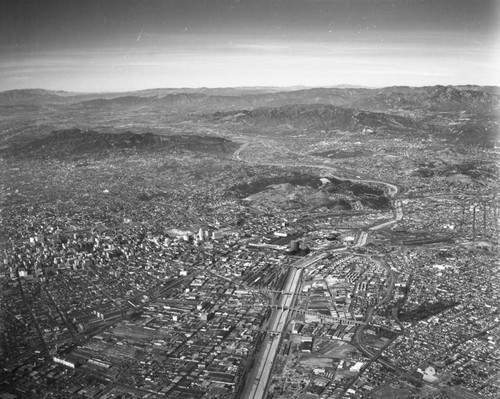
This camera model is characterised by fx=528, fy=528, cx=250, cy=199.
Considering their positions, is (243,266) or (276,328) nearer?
(276,328)

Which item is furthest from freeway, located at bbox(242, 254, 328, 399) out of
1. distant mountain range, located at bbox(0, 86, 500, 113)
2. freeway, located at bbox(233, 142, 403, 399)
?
distant mountain range, located at bbox(0, 86, 500, 113)

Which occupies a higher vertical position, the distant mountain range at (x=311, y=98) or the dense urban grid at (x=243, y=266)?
the distant mountain range at (x=311, y=98)

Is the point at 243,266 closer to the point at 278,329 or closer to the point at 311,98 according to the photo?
the point at 278,329

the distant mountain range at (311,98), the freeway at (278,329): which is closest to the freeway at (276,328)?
the freeway at (278,329)

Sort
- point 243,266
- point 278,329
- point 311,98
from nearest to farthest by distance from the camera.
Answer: point 278,329 → point 243,266 → point 311,98

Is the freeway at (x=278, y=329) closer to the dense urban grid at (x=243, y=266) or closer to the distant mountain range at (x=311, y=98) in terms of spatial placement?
the dense urban grid at (x=243, y=266)

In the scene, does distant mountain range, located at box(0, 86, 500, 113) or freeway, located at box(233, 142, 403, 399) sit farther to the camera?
distant mountain range, located at box(0, 86, 500, 113)

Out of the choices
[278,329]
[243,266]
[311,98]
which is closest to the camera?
[278,329]

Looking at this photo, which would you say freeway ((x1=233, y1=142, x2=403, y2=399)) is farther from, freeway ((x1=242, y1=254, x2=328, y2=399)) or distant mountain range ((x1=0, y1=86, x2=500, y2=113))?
distant mountain range ((x1=0, y1=86, x2=500, y2=113))

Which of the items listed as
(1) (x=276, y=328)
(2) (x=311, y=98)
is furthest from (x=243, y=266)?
(2) (x=311, y=98)
